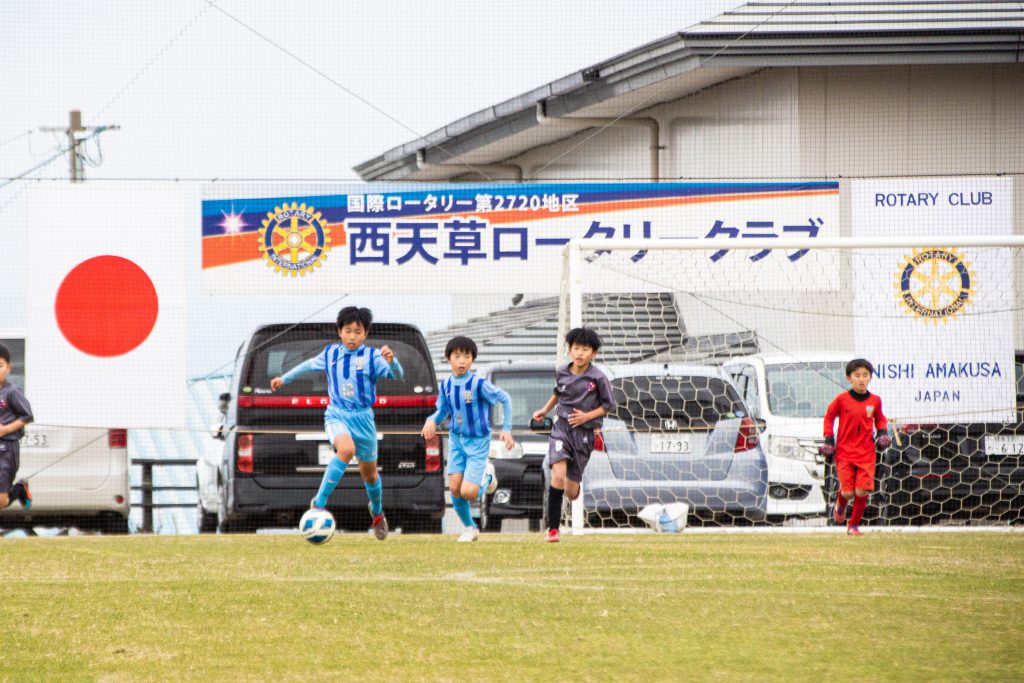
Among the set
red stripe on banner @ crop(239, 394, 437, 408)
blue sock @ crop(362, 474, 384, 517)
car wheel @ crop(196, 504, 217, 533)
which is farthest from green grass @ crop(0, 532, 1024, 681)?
car wheel @ crop(196, 504, 217, 533)

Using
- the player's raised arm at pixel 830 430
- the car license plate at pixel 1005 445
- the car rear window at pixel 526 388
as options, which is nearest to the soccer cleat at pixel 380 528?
the car rear window at pixel 526 388

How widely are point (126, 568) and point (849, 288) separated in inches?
298

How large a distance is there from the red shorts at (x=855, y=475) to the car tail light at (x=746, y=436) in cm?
94

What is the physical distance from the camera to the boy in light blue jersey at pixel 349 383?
1071cm

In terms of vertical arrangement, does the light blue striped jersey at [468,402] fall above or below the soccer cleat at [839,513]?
above

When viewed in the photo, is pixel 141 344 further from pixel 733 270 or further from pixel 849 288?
pixel 849 288

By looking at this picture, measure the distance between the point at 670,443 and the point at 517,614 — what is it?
19.4 feet

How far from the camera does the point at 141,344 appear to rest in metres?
13.2

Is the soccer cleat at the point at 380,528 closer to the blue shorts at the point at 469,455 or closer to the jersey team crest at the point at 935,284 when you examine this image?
the blue shorts at the point at 469,455

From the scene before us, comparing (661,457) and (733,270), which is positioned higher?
(733,270)

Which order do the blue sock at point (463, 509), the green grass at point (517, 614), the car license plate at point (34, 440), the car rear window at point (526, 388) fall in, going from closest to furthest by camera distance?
1. the green grass at point (517, 614)
2. the blue sock at point (463, 509)
3. the car license plate at point (34, 440)
4. the car rear window at point (526, 388)

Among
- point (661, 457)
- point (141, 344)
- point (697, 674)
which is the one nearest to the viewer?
point (697, 674)

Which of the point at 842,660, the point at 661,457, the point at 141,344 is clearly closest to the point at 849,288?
the point at 661,457

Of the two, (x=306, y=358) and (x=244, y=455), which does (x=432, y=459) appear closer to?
(x=306, y=358)
